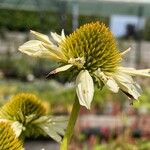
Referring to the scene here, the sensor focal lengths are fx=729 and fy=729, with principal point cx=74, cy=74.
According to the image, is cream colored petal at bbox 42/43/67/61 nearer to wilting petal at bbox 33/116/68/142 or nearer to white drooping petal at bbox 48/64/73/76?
white drooping petal at bbox 48/64/73/76

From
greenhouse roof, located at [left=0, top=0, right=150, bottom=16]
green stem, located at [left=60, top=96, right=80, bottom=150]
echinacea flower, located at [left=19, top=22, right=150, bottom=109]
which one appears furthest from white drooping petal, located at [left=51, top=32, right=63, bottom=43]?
greenhouse roof, located at [left=0, top=0, right=150, bottom=16]

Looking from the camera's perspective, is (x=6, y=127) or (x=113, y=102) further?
(x=113, y=102)

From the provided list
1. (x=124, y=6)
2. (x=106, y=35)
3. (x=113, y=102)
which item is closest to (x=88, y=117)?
(x=113, y=102)

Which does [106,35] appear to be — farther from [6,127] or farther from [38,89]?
[38,89]

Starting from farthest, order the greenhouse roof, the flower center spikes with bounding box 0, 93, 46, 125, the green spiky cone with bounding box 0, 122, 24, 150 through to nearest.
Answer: the greenhouse roof, the flower center spikes with bounding box 0, 93, 46, 125, the green spiky cone with bounding box 0, 122, 24, 150

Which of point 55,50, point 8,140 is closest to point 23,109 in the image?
point 55,50

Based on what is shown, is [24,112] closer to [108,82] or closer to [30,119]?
[30,119]
